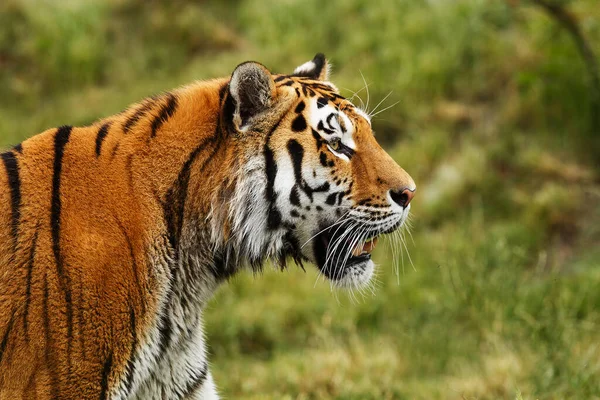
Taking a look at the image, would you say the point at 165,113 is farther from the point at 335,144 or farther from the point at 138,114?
the point at 335,144

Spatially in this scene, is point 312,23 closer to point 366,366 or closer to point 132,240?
point 366,366

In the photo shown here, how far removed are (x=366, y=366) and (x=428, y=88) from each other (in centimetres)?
350

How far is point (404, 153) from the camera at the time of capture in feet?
23.7

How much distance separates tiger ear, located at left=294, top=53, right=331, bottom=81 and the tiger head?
0.91ft

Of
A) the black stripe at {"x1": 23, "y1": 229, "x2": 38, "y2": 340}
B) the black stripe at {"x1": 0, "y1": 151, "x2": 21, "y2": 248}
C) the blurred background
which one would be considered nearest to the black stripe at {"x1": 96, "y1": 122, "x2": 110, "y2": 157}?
the black stripe at {"x1": 0, "y1": 151, "x2": 21, "y2": 248}

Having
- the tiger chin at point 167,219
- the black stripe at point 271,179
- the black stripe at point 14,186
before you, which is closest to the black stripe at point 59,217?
the tiger chin at point 167,219

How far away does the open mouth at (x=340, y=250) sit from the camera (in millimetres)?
2998

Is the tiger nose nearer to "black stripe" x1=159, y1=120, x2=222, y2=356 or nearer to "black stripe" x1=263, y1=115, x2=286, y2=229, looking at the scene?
"black stripe" x1=263, y1=115, x2=286, y2=229

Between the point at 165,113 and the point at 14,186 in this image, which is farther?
the point at 165,113

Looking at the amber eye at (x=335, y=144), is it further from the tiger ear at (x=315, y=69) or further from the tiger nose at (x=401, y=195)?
the tiger ear at (x=315, y=69)

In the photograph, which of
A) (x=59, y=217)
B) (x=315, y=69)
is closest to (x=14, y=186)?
(x=59, y=217)

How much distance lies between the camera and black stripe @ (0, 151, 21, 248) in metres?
2.64

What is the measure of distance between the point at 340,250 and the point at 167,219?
642 mm

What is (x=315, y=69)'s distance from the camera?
3328mm
